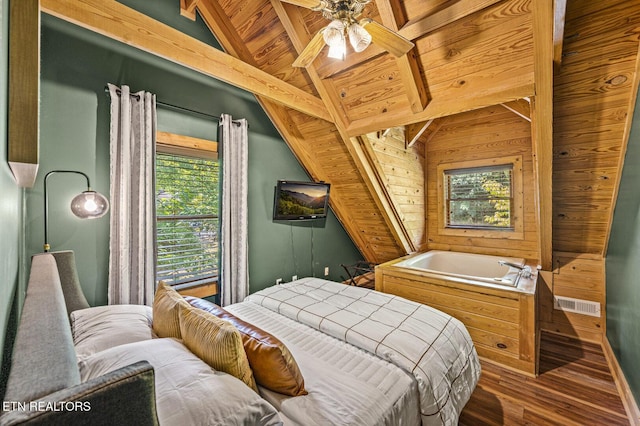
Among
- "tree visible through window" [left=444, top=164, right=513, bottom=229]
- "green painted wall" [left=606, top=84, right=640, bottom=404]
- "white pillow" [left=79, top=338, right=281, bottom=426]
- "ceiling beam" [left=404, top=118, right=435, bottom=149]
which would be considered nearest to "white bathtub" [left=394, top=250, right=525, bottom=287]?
"tree visible through window" [left=444, top=164, right=513, bottom=229]

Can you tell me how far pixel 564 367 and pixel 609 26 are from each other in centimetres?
271

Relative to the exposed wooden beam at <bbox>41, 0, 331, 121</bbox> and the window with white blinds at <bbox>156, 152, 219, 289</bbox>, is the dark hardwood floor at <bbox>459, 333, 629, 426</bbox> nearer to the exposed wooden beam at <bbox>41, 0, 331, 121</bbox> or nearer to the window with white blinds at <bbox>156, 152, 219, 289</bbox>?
the window with white blinds at <bbox>156, 152, 219, 289</bbox>

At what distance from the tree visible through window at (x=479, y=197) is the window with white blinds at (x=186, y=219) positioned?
3.55 metres

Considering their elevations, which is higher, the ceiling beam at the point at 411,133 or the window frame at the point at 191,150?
the ceiling beam at the point at 411,133

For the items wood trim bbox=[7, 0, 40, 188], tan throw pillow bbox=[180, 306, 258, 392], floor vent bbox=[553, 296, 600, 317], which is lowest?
floor vent bbox=[553, 296, 600, 317]

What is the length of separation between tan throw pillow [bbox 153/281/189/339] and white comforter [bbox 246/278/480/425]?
2.76 ft

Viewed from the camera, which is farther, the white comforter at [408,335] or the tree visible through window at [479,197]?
the tree visible through window at [479,197]

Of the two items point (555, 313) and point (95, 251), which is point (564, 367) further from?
point (95, 251)

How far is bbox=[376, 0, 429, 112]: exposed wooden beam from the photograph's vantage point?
1.88 m

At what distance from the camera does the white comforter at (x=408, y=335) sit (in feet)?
4.46

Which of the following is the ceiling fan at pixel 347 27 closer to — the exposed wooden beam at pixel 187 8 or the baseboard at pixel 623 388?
the exposed wooden beam at pixel 187 8

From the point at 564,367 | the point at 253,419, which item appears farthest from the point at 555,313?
the point at 253,419

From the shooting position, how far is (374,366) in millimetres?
1354

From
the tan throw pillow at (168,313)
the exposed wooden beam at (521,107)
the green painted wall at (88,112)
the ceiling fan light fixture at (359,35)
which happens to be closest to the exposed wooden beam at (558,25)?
the ceiling fan light fixture at (359,35)
